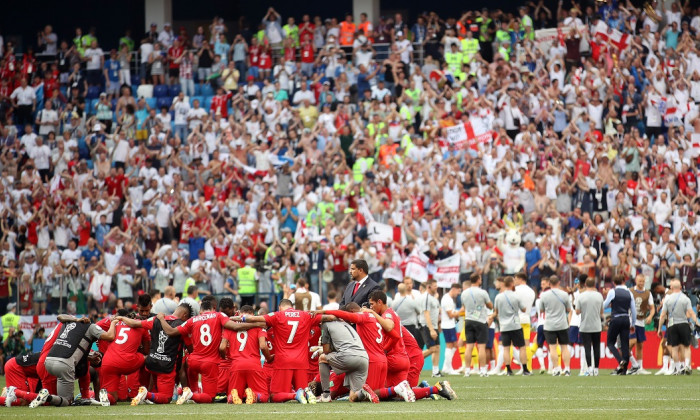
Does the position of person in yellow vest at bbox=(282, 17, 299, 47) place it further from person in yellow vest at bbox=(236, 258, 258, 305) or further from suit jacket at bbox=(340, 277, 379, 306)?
suit jacket at bbox=(340, 277, 379, 306)

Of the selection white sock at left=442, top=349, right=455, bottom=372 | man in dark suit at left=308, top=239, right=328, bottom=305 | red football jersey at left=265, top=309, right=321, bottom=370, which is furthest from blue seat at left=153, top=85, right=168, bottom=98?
red football jersey at left=265, top=309, right=321, bottom=370

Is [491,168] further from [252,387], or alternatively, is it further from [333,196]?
[252,387]

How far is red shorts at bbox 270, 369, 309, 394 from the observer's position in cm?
1562

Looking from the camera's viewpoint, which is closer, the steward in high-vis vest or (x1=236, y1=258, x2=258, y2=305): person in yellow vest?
the steward in high-vis vest

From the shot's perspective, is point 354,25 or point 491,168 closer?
point 491,168

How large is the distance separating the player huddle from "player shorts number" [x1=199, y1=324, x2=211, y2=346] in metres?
0.01

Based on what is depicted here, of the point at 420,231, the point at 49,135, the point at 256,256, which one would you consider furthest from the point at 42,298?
the point at 420,231

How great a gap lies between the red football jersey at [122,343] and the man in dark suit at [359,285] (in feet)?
9.79

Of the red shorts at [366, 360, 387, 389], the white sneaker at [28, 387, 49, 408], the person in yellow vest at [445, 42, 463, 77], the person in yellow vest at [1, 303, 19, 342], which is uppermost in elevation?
the person in yellow vest at [445, 42, 463, 77]

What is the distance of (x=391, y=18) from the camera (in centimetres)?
3591

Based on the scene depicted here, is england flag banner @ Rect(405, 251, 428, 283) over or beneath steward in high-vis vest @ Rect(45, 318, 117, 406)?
over

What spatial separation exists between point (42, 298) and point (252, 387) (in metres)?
13.9

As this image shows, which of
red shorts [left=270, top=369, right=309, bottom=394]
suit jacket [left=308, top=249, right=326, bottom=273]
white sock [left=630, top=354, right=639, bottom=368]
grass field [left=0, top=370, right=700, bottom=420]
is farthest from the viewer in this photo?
Result: suit jacket [left=308, top=249, right=326, bottom=273]

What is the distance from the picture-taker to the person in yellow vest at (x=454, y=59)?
3316 cm
